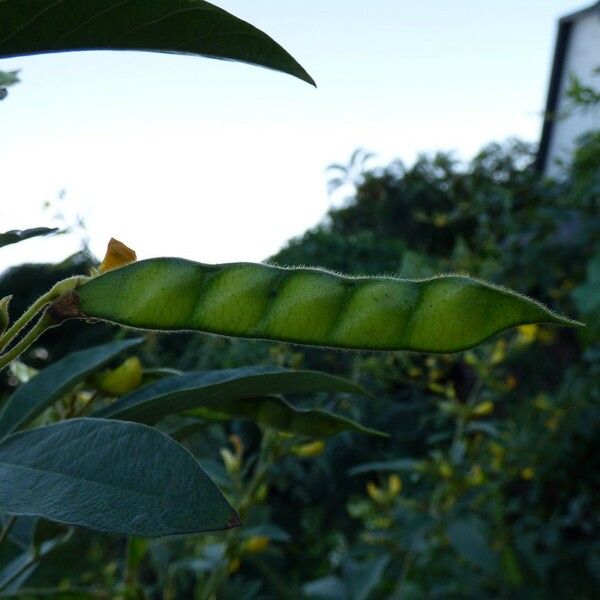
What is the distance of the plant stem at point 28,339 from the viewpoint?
1.26ft

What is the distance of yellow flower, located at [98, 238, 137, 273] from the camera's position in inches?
16.9

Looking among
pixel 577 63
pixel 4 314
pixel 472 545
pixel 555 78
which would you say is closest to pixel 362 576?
pixel 472 545

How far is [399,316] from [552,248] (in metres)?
2.43

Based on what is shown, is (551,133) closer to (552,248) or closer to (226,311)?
(552,248)

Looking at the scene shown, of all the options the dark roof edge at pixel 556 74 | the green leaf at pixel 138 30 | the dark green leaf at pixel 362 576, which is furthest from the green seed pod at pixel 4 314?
the dark roof edge at pixel 556 74

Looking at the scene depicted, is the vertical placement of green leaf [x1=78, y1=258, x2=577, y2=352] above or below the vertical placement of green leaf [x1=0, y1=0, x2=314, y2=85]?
Result: below

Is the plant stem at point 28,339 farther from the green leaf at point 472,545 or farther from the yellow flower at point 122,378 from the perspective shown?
the green leaf at point 472,545

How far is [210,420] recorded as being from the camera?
604mm

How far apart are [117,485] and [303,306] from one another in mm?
132

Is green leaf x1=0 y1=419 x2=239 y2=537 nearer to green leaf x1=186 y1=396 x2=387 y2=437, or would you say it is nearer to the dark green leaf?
green leaf x1=186 y1=396 x2=387 y2=437

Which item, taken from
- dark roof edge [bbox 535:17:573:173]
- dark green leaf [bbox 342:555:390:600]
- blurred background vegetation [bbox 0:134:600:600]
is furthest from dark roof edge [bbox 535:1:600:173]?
dark green leaf [bbox 342:555:390:600]

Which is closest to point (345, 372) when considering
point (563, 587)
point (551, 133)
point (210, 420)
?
point (563, 587)

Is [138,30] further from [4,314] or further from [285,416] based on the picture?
[285,416]

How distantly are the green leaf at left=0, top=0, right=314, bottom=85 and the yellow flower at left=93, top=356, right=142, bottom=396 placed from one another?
0.81 ft
